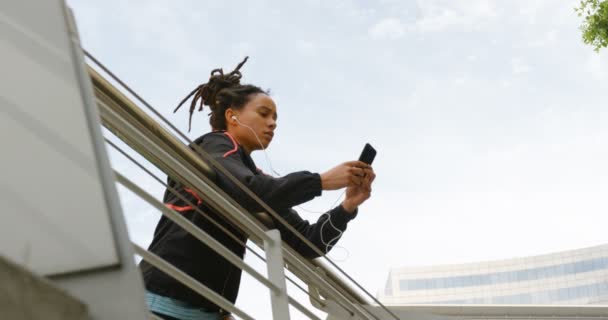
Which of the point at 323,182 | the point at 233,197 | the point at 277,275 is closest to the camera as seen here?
the point at 277,275

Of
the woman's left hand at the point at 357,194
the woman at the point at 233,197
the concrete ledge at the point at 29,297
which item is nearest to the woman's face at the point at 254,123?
the woman at the point at 233,197

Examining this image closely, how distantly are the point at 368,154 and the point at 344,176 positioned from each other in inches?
6.1

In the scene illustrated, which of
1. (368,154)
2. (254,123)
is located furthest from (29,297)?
(254,123)

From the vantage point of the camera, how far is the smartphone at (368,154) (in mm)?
2485

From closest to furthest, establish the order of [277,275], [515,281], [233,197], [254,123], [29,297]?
[29,297] < [277,275] < [233,197] < [254,123] < [515,281]

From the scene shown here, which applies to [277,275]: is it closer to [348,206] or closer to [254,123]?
[348,206]

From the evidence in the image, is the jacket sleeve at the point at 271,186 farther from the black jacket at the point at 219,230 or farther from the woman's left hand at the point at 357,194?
the woman's left hand at the point at 357,194

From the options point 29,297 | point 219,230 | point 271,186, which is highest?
point 271,186

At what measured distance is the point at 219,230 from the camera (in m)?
2.22

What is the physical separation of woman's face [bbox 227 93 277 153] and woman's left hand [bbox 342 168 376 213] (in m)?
0.38

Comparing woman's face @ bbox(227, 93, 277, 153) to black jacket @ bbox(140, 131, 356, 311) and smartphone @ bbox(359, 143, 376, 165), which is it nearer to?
black jacket @ bbox(140, 131, 356, 311)

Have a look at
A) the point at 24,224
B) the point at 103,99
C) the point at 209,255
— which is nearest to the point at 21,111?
the point at 24,224

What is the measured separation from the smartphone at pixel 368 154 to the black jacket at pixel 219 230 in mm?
212

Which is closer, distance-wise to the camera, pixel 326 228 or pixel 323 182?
pixel 323 182
